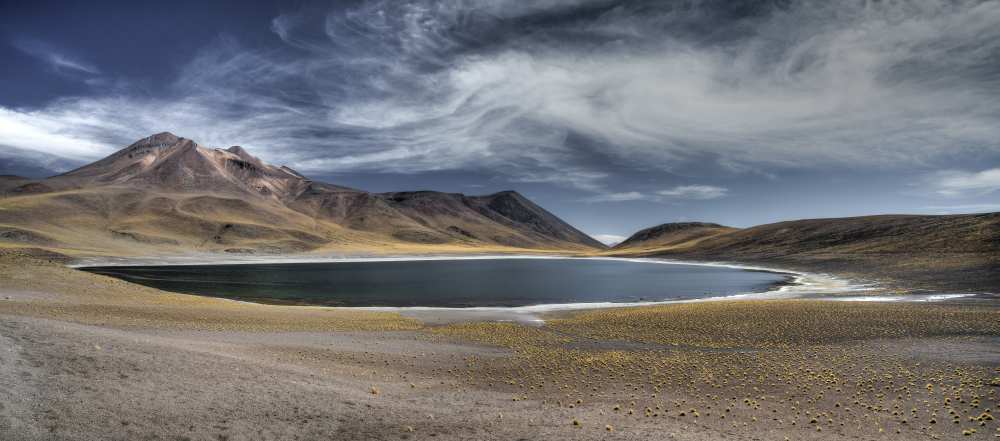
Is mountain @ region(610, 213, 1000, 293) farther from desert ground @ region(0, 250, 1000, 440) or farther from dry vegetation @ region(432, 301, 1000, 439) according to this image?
desert ground @ region(0, 250, 1000, 440)

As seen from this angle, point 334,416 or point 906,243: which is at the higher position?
point 906,243

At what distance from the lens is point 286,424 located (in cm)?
1173

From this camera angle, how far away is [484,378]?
19.5 meters

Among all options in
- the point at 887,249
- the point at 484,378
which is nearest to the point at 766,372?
the point at 484,378

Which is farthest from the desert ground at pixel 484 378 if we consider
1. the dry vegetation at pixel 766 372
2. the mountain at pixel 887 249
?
the mountain at pixel 887 249

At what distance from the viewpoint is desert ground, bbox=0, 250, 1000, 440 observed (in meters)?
11.7

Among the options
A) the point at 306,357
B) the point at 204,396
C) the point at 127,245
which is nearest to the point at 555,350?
the point at 306,357

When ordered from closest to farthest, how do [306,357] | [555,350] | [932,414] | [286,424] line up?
[286,424], [932,414], [306,357], [555,350]

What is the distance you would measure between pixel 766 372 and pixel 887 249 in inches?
4196

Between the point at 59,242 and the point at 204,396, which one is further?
the point at 59,242

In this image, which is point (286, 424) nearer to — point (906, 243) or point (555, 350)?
point (555, 350)

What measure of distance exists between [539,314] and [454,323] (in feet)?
30.7

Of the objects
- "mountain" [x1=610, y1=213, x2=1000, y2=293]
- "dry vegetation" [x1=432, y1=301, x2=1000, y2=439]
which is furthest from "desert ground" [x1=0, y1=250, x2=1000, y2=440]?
"mountain" [x1=610, y1=213, x2=1000, y2=293]

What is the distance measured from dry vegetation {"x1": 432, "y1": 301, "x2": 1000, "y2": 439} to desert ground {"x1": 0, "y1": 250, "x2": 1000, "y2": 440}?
0.35 feet
